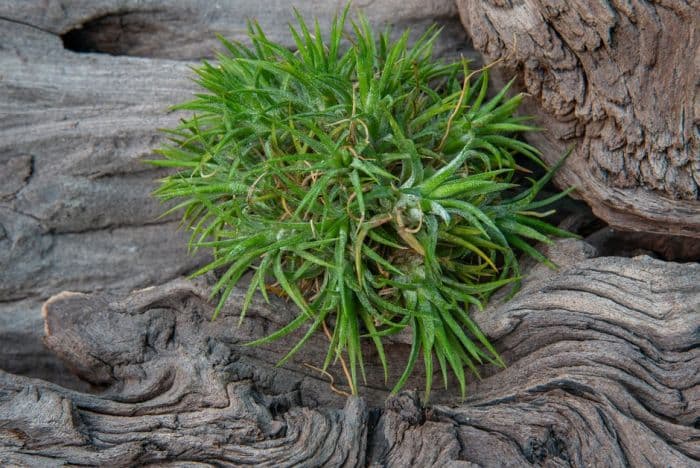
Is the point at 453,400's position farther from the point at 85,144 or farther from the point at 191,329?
the point at 85,144

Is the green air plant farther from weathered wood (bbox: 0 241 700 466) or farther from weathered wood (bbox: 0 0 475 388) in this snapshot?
weathered wood (bbox: 0 0 475 388)

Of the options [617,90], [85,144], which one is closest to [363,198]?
[617,90]

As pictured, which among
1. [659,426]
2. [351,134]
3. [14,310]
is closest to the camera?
[659,426]

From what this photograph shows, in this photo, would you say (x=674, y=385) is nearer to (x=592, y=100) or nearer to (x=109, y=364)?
(x=592, y=100)

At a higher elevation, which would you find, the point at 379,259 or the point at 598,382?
the point at 379,259

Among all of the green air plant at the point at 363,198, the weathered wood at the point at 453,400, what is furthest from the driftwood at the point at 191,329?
the green air plant at the point at 363,198

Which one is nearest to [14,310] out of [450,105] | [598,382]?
[450,105]

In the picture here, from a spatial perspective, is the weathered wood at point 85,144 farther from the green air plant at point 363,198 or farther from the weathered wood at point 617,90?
the weathered wood at point 617,90
